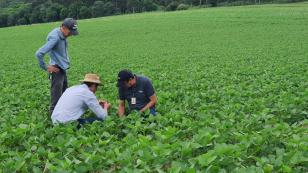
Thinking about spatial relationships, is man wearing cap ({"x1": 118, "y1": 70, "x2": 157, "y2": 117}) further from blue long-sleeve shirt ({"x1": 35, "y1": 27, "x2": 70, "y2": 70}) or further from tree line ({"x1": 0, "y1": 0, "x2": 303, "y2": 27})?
tree line ({"x1": 0, "y1": 0, "x2": 303, "y2": 27})

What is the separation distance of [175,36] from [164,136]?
34.9m

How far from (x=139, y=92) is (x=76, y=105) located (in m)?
1.35

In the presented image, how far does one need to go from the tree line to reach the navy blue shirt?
79.2m

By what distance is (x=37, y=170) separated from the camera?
5102mm

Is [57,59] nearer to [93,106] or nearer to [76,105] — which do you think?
[76,105]

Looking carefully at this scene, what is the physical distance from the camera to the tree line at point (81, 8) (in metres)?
90.4

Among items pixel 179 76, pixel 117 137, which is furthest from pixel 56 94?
pixel 179 76

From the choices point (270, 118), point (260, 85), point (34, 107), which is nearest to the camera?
point (270, 118)

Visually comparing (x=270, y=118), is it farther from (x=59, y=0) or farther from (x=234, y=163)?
(x=59, y=0)

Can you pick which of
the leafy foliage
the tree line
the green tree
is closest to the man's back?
the leafy foliage

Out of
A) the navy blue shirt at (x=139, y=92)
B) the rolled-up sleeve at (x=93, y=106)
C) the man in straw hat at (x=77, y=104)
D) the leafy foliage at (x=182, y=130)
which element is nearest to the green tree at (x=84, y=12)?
the leafy foliage at (x=182, y=130)

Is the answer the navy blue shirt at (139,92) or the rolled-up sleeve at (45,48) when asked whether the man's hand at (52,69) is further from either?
the navy blue shirt at (139,92)

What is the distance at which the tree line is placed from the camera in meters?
90.4

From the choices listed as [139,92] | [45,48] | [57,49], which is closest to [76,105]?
[139,92]
